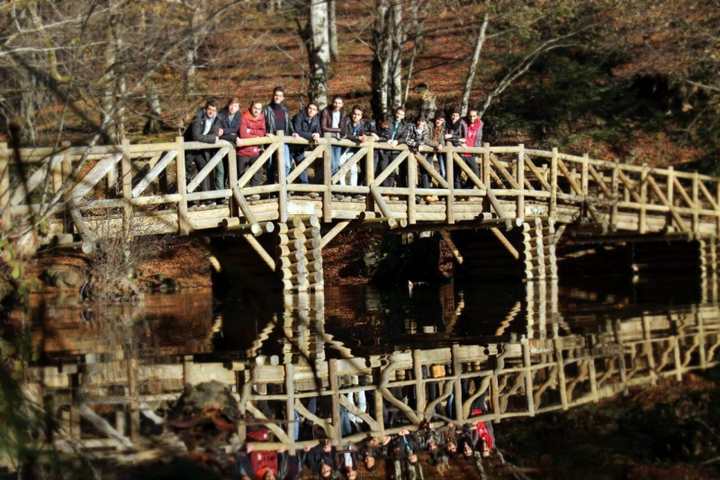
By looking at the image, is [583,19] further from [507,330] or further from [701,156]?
[507,330]

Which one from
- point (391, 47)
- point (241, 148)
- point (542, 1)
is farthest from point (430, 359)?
point (542, 1)

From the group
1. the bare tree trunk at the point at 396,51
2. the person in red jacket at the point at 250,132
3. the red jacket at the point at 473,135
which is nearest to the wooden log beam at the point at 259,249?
the person in red jacket at the point at 250,132

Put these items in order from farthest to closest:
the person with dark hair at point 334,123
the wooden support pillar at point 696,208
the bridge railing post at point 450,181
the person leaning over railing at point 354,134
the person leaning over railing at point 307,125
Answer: the wooden support pillar at point 696,208, the bridge railing post at point 450,181, the person leaning over railing at point 354,134, the person with dark hair at point 334,123, the person leaning over railing at point 307,125

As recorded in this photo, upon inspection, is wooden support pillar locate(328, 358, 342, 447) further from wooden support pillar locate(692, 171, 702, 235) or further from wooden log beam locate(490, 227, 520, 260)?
wooden support pillar locate(692, 171, 702, 235)

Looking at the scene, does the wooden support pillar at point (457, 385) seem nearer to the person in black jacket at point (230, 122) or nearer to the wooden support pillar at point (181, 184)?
the wooden support pillar at point (181, 184)

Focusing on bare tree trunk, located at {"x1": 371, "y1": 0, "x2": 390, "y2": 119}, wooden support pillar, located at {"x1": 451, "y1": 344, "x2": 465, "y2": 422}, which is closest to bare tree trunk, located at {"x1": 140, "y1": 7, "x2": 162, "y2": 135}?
bare tree trunk, located at {"x1": 371, "y1": 0, "x2": 390, "y2": 119}
